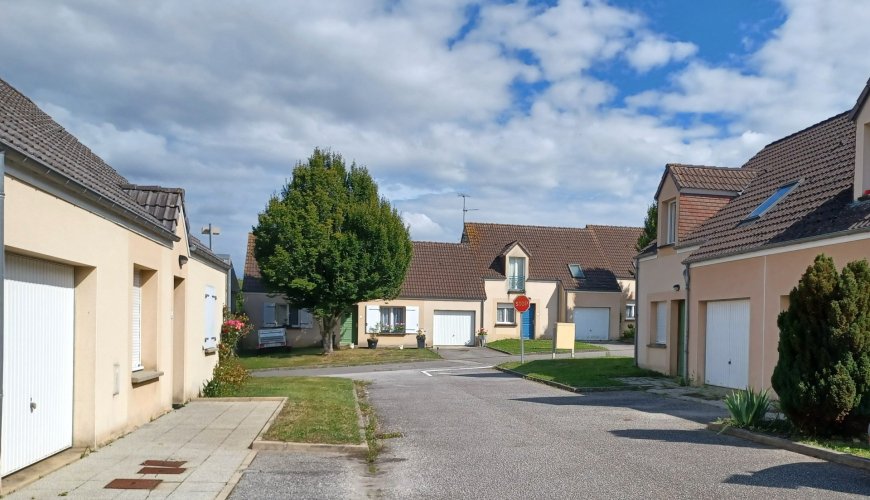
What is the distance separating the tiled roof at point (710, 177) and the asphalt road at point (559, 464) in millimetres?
7540

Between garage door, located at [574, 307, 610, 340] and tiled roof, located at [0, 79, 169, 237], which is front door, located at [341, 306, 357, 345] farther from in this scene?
tiled roof, located at [0, 79, 169, 237]

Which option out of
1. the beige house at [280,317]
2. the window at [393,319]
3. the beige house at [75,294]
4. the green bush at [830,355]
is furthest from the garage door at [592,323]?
the green bush at [830,355]

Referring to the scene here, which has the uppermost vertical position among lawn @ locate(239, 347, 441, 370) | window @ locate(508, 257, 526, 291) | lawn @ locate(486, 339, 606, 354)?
window @ locate(508, 257, 526, 291)

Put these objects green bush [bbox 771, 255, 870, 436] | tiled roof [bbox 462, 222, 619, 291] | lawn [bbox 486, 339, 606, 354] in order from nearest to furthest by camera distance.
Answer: green bush [bbox 771, 255, 870, 436]
lawn [bbox 486, 339, 606, 354]
tiled roof [bbox 462, 222, 619, 291]

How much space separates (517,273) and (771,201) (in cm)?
2761

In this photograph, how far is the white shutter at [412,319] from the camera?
42188 mm

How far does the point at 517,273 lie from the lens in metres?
45.0

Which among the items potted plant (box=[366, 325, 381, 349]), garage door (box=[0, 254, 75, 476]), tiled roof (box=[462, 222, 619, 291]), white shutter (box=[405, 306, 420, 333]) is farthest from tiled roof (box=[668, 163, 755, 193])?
tiled roof (box=[462, 222, 619, 291])

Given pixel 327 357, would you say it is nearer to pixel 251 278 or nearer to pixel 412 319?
pixel 412 319

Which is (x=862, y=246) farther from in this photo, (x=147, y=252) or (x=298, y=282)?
(x=298, y=282)

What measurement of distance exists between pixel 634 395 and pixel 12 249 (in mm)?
13554

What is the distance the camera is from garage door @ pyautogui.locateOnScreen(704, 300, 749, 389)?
16.8 m

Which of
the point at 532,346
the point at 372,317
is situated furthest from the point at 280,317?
the point at 532,346

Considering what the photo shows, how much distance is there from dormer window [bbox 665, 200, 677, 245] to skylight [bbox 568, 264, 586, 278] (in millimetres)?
24180
